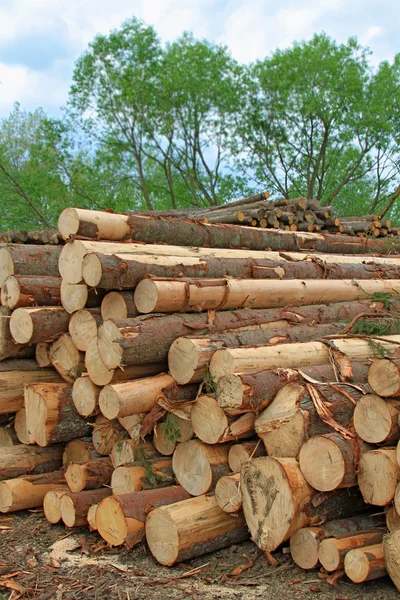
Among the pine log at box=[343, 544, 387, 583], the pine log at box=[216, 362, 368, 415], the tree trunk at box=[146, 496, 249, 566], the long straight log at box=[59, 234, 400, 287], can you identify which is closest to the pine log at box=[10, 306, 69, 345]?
the long straight log at box=[59, 234, 400, 287]

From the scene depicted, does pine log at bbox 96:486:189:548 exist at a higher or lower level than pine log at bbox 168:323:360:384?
lower

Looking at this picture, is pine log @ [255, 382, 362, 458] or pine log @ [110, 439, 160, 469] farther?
pine log @ [110, 439, 160, 469]

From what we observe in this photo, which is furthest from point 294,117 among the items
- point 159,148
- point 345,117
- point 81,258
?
point 81,258

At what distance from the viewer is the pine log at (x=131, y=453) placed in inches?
190

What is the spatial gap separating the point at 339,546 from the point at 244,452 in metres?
0.92

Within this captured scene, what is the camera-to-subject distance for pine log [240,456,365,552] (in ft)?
12.0

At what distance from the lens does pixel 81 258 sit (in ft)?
17.0

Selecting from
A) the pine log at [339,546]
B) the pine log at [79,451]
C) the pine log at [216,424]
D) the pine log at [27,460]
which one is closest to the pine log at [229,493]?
the pine log at [216,424]

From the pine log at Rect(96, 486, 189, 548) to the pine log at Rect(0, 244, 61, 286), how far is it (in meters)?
2.61

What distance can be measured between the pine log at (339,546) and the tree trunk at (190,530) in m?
0.72

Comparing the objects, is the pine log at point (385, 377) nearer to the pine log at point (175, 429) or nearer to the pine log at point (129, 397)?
the pine log at point (175, 429)

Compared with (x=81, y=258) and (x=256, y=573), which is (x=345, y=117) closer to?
(x=81, y=258)

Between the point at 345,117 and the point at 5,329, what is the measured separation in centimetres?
1926

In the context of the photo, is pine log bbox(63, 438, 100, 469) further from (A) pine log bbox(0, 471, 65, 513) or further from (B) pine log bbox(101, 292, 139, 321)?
(B) pine log bbox(101, 292, 139, 321)
